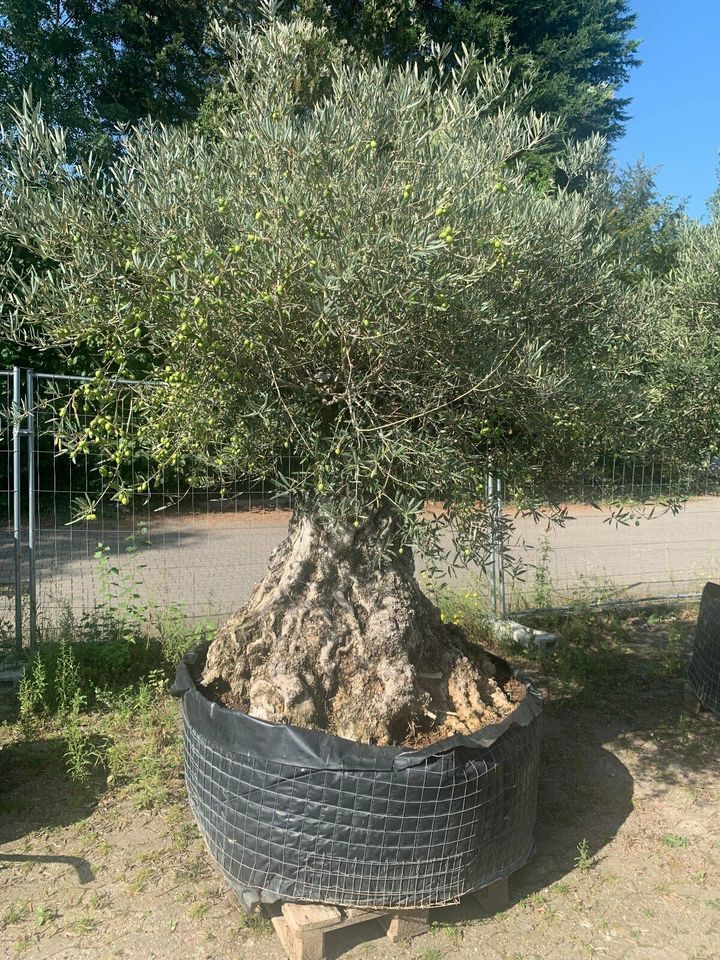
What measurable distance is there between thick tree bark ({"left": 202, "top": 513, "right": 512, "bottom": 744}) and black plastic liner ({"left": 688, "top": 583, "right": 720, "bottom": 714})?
2181 millimetres

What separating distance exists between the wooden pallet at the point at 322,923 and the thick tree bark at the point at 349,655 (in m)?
0.71

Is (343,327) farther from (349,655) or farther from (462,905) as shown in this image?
(462,905)

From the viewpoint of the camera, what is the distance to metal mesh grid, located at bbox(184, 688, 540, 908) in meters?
2.95

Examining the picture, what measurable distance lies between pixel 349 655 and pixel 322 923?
3.83ft

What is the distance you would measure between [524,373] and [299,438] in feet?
3.29

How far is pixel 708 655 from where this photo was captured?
5.23 m

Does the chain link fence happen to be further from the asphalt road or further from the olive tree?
the olive tree

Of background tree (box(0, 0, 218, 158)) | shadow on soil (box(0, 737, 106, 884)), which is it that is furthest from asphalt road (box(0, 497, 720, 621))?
background tree (box(0, 0, 218, 158))

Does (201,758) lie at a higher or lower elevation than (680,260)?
lower

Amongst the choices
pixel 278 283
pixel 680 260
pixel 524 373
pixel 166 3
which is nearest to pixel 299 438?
pixel 278 283

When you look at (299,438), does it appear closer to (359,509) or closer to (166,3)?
(359,509)

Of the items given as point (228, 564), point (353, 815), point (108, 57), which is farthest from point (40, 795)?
point (108, 57)

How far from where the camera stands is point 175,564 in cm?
952

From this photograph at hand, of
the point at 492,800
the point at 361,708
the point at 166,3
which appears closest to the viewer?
the point at 492,800
